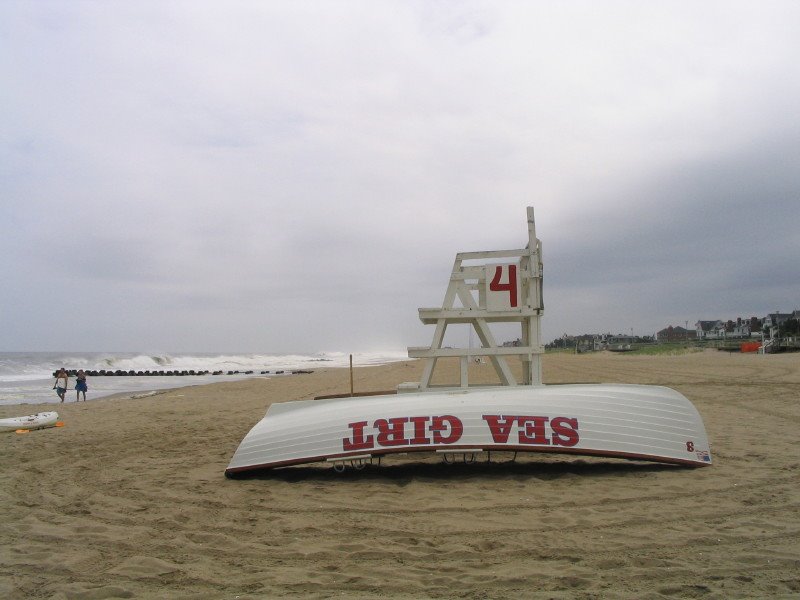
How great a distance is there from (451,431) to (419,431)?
327mm

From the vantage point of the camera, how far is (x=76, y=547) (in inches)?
174

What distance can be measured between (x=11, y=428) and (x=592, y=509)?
11.4 metres

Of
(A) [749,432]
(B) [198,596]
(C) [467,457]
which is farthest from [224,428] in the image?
(A) [749,432]

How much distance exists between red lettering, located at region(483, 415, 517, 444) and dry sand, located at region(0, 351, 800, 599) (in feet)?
1.52

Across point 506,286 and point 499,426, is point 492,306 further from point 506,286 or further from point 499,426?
point 499,426

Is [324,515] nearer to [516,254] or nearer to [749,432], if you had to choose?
[516,254]

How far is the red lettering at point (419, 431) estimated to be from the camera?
5859 mm

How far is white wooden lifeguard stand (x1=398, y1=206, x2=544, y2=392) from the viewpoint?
6910mm

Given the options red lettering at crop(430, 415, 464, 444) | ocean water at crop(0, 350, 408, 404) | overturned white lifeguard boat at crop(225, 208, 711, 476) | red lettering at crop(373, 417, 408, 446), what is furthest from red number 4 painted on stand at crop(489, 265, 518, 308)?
ocean water at crop(0, 350, 408, 404)

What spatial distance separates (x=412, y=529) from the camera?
4.53 meters

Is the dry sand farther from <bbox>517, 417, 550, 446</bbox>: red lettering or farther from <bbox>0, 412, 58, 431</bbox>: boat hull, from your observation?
<bbox>0, 412, 58, 431</bbox>: boat hull

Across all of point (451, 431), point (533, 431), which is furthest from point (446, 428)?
point (533, 431)

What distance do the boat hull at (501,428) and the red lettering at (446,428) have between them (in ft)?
0.03

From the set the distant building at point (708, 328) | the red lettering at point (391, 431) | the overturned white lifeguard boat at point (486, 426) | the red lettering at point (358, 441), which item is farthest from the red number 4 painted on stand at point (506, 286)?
the distant building at point (708, 328)
